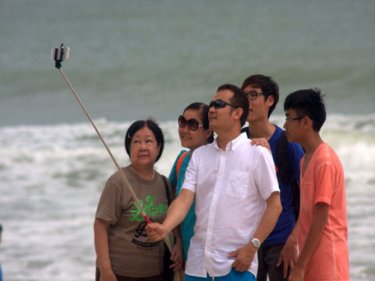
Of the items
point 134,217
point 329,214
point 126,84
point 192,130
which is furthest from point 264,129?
point 126,84

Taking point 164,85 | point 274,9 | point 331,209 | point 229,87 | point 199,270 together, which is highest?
point 274,9

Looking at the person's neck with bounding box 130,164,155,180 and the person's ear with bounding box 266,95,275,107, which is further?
the person's ear with bounding box 266,95,275,107

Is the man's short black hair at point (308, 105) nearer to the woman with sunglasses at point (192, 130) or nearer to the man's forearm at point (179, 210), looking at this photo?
the woman with sunglasses at point (192, 130)

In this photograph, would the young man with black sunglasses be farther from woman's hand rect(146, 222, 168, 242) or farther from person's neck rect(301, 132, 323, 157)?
woman's hand rect(146, 222, 168, 242)

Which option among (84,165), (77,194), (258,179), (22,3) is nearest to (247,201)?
(258,179)

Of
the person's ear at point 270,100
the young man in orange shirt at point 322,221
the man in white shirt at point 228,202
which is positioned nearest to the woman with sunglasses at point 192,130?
the person's ear at point 270,100

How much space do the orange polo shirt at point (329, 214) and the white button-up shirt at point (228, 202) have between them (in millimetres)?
218

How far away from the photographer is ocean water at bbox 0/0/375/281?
10672 mm

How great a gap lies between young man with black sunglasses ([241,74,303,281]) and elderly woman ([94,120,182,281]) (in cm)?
42

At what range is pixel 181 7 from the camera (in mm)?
29422

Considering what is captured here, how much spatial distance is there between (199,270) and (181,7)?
86.0 feet

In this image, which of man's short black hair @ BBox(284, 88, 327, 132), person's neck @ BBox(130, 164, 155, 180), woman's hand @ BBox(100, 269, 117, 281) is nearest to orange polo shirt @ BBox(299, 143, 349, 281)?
man's short black hair @ BBox(284, 88, 327, 132)

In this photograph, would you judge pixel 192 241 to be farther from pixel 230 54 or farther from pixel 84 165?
pixel 230 54

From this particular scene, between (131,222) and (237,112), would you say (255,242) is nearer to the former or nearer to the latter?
(237,112)
